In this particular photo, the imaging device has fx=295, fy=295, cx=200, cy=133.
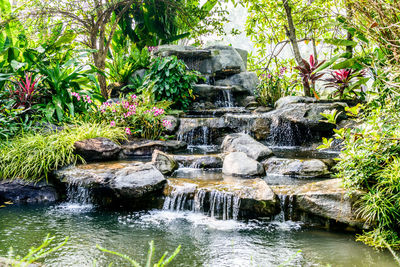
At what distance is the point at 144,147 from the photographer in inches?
242

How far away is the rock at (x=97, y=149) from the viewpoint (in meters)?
5.19

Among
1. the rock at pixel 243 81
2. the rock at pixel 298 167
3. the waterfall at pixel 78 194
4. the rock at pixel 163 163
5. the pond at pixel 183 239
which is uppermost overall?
the rock at pixel 243 81

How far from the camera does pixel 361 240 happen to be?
288 cm

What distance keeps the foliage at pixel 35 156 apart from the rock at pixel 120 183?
0.82 ft

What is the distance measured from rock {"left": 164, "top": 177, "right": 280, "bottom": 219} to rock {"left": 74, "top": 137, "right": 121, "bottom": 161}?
1922mm

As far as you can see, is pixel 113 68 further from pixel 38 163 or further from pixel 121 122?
pixel 38 163

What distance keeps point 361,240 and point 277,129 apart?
434 cm

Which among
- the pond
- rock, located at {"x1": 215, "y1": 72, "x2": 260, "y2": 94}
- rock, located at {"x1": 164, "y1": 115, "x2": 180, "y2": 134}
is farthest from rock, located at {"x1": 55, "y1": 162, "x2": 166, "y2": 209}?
rock, located at {"x1": 215, "y1": 72, "x2": 260, "y2": 94}

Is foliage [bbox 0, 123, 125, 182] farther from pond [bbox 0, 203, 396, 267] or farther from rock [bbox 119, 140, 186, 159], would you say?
rock [bbox 119, 140, 186, 159]

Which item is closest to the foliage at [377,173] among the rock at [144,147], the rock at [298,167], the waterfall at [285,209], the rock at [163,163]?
the waterfall at [285,209]

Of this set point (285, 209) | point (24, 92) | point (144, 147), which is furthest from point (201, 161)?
point (24, 92)

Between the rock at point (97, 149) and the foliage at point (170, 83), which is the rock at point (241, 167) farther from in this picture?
the foliage at point (170, 83)

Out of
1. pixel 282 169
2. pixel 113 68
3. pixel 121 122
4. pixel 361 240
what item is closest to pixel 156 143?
pixel 121 122

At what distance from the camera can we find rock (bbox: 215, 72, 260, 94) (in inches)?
417
